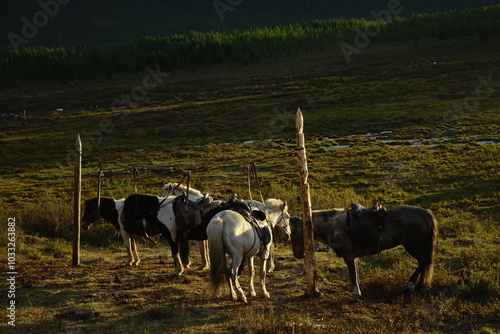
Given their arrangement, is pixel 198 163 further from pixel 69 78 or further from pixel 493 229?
pixel 69 78

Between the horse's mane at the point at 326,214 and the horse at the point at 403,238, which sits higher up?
the horse's mane at the point at 326,214

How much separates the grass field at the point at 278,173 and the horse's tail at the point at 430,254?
0.32m

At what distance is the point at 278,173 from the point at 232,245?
2071 cm

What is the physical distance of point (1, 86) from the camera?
3708 inches

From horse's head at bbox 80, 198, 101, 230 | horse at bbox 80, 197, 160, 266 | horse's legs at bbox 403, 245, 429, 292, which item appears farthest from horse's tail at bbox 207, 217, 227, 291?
horse's head at bbox 80, 198, 101, 230

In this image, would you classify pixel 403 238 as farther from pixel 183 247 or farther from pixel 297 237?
pixel 183 247

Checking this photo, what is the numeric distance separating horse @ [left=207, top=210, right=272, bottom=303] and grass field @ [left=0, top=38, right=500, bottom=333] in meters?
0.40

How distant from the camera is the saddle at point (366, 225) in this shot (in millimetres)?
10766

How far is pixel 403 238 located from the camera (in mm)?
10664

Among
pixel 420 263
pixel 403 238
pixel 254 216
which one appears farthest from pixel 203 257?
pixel 420 263

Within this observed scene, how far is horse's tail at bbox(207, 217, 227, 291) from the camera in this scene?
1017cm

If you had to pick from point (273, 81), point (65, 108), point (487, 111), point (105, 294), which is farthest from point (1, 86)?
point (105, 294)

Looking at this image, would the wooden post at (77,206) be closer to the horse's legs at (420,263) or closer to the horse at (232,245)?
the horse at (232,245)

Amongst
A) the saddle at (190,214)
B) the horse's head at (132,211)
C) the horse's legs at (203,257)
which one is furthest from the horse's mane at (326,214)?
the horse's head at (132,211)
